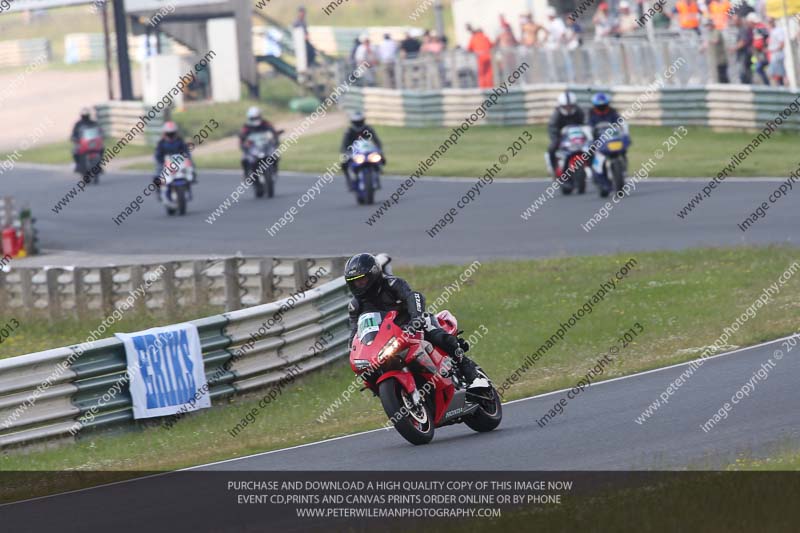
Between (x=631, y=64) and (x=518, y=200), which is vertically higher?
(x=631, y=64)

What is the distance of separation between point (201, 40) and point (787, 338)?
36.0 meters

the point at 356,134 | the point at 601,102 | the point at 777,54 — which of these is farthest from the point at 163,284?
the point at 777,54

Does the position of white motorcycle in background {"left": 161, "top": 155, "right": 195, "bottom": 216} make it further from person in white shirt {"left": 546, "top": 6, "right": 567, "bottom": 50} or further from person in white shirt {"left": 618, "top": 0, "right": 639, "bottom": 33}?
person in white shirt {"left": 618, "top": 0, "right": 639, "bottom": 33}

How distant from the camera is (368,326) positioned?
404 inches

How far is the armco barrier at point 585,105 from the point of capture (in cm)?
2934

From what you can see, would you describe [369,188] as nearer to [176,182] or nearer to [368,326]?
[176,182]

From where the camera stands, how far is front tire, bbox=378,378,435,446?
996 centimetres

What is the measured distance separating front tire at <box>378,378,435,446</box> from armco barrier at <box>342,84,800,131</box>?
758 inches

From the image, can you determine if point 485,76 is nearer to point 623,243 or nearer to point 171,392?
point 623,243

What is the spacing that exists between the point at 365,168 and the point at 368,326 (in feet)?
51.5

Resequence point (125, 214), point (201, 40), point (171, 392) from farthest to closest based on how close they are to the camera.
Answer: point (201, 40), point (125, 214), point (171, 392)
